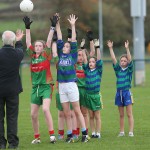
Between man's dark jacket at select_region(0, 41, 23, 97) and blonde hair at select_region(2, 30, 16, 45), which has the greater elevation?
blonde hair at select_region(2, 30, 16, 45)

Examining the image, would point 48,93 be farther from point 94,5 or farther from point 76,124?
point 94,5

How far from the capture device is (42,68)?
12445 millimetres

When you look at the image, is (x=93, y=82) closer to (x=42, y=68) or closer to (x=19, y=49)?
(x=42, y=68)

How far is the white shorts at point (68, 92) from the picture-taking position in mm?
12578

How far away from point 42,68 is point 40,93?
486 mm

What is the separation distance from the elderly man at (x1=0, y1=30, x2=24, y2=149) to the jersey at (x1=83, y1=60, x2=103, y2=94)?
1955mm

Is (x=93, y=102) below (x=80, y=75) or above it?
below

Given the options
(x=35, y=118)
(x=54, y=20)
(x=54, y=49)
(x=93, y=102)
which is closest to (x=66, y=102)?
(x=35, y=118)

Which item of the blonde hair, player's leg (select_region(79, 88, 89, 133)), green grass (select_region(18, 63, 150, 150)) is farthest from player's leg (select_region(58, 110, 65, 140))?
the blonde hair

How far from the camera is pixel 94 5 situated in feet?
238

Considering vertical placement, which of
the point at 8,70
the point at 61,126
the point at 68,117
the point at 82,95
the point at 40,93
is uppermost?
the point at 8,70

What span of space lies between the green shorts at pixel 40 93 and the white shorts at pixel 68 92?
0.85 feet

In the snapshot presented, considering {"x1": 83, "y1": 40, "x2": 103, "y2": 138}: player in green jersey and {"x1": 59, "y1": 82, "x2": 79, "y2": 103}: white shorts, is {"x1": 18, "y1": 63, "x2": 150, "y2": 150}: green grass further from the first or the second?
{"x1": 59, "y1": 82, "x2": 79, "y2": 103}: white shorts

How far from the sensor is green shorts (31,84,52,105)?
12.5m
